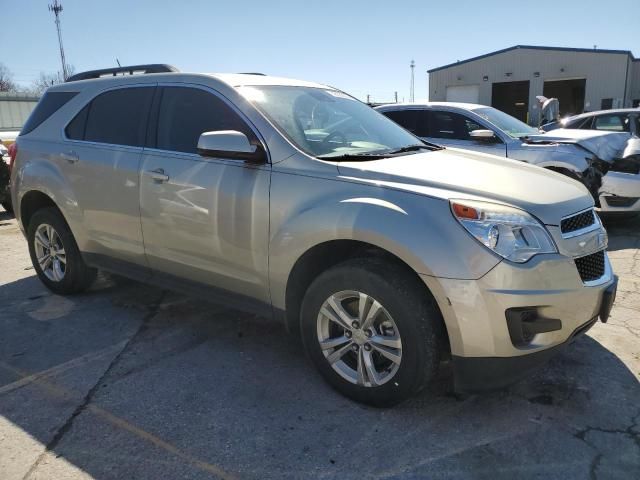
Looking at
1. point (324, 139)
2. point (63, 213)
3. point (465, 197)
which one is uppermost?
point (324, 139)

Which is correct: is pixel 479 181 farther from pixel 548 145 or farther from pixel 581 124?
pixel 581 124

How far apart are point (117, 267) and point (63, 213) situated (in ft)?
2.49

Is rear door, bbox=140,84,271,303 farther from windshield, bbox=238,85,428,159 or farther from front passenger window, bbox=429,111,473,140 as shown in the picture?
front passenger window, bbox=429,111,473,140

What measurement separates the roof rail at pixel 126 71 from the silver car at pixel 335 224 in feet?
→ 0.20

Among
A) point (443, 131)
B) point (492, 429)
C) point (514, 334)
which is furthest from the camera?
point (443, 131)

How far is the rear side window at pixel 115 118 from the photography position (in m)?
4.00

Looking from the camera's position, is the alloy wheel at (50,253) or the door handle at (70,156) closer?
the door handle at (70,156)

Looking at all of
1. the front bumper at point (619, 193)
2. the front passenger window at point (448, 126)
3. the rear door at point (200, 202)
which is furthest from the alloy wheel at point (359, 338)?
the front bumper at point (619, 193)

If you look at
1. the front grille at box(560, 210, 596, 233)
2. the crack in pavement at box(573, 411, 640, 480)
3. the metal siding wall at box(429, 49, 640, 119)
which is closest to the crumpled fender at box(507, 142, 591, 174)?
the front grille at box(560, 210, 596, 233)

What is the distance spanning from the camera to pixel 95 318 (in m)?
4.41

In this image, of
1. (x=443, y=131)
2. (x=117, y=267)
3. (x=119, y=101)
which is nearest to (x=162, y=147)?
(x=119, y=101)

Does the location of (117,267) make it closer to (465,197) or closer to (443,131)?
(465,197)

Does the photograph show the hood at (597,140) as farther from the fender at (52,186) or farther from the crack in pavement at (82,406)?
the fender at (52,186)

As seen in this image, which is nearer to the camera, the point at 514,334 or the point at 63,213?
the point at 514,334
